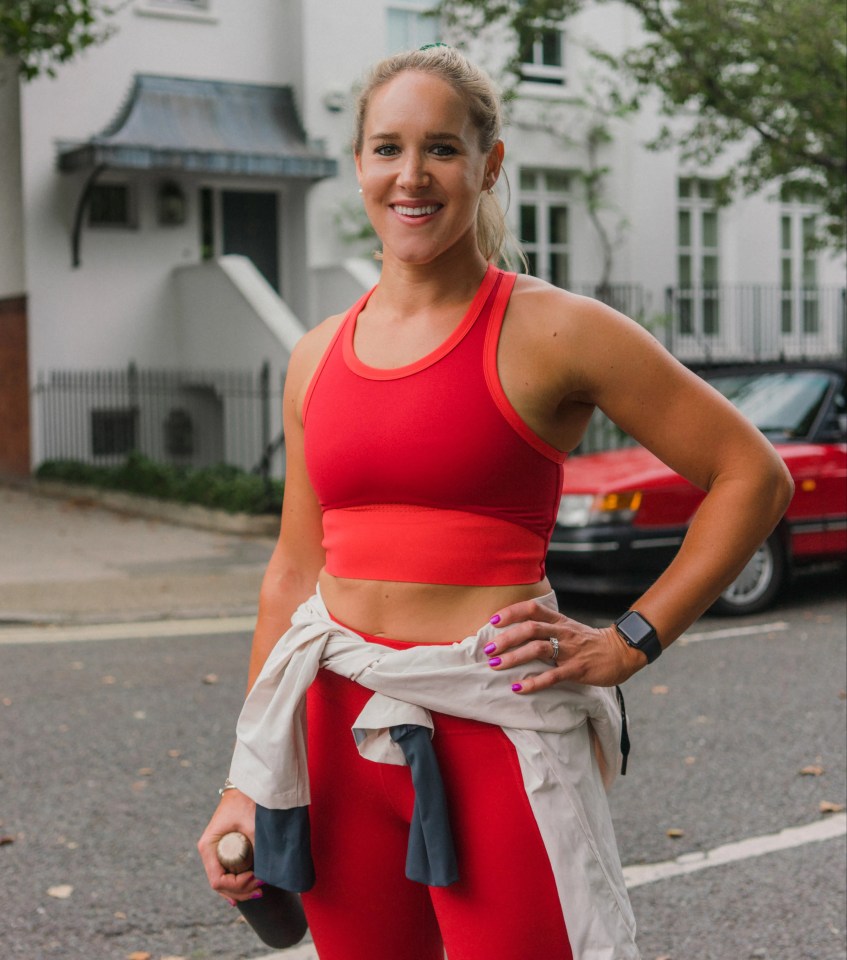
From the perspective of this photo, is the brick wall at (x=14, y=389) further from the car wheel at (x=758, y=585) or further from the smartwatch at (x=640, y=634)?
the smartwatch at (x=640, y=634)

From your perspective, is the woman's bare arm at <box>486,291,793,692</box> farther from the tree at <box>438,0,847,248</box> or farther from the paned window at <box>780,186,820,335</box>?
the paned window at <box>780,186,820,335</box>

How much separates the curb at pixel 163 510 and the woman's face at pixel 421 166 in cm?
1101

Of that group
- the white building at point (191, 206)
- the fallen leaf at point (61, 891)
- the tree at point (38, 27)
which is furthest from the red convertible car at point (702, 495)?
the tree at point (38, 27)

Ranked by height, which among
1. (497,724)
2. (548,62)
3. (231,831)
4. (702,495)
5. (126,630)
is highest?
(548,62)

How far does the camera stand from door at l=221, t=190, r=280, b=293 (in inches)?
723

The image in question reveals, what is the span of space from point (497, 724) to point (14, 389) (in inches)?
654

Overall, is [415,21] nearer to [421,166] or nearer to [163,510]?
[163,510]

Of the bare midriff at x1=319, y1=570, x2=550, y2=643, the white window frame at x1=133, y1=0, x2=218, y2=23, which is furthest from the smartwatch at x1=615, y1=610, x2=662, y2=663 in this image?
the white window frame at x1=133, y1=0, x2=218, y2=23

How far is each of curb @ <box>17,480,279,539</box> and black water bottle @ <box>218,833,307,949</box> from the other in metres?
10.8

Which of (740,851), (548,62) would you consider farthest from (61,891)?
(548,62)

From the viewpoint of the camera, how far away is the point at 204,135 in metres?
17.0

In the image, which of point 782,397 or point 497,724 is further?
point 782,397

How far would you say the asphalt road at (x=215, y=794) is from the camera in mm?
4109

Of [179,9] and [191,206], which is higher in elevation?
[179,9]
